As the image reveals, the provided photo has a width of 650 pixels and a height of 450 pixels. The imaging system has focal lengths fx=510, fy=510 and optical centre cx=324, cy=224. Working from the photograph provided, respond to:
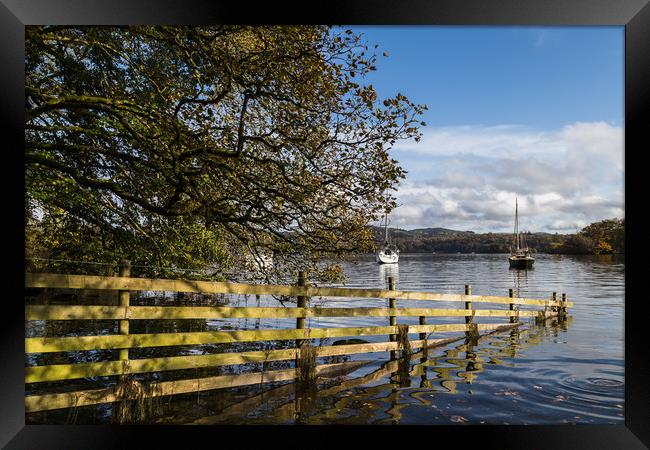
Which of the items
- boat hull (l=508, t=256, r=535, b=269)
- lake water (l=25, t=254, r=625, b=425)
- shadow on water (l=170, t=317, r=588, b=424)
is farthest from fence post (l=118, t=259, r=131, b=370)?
boat hull (l=508, t=256, r=535, b=269)

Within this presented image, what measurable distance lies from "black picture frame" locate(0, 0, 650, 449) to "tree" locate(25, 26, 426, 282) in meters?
2.43

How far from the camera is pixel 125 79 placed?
8.22 meters

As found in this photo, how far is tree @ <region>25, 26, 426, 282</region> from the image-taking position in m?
7.54

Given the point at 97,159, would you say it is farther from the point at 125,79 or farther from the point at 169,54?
the point at 169,54

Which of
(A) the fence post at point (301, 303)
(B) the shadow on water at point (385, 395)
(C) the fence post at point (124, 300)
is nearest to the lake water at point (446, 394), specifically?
(B) the shadow on water at point (385, 395)

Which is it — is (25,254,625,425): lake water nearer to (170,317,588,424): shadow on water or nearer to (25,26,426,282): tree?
(170,317,588,424): shadow on water

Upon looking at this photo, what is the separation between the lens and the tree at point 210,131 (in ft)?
24.7

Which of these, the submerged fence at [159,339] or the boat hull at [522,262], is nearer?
the submerged fence at [159,339]

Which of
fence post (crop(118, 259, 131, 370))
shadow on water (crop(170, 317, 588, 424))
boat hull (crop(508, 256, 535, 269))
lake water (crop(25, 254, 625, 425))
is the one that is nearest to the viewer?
shadow on water (crop(170, 317, 588, 424))
